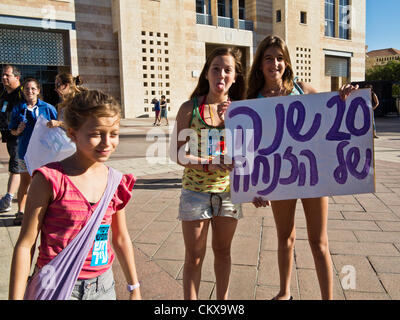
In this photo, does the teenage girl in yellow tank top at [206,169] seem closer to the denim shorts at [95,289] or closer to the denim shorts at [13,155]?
the denim shorts at [95,289]

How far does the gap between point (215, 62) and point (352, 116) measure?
0.86 meters

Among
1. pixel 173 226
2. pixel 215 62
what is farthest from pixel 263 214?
pixel 215 62

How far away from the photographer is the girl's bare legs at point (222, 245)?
196 centimetres

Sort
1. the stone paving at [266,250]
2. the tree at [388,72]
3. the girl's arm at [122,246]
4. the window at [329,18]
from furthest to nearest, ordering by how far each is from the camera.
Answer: the tree at [388,72], the window at [329,18], the stone paving at [266,250], the girl's arm at [122,246]

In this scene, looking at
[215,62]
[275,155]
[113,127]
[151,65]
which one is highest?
[151,65]

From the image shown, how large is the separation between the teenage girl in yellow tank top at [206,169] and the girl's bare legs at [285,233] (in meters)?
0.33

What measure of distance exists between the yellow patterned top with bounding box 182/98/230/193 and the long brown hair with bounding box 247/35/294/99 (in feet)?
1.38

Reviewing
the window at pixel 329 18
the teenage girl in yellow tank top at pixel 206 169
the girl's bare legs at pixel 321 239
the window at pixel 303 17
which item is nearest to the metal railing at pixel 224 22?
the window at pixel 303 17

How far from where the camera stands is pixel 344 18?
1325 inches

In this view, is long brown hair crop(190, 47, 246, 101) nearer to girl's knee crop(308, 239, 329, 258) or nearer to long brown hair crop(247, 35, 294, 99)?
long brown hair crop(247, 35, 294, 99)

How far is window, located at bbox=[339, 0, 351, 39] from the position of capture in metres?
33.4

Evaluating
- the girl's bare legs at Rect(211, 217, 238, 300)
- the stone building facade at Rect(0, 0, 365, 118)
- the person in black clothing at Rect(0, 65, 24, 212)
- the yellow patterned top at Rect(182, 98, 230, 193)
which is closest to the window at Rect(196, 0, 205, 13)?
the stone building facade at Rect(0, 0, 365, 118)

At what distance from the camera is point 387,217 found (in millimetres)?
3971
